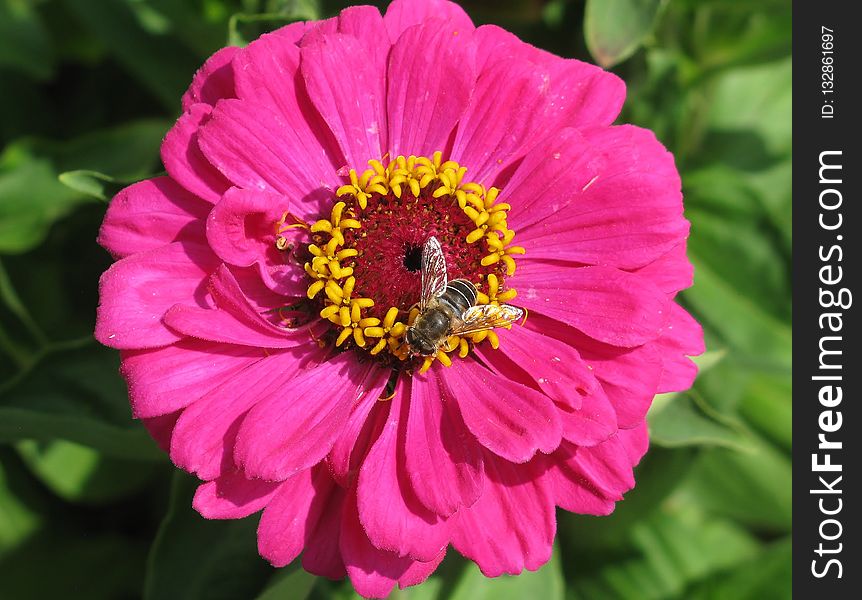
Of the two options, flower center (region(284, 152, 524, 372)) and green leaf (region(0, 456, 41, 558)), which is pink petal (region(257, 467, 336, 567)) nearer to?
flower center (region(284, 152, 524, 372))

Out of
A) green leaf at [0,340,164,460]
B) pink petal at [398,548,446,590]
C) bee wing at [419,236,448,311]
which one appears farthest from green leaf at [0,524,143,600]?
bee wing at [419,236,448,311]

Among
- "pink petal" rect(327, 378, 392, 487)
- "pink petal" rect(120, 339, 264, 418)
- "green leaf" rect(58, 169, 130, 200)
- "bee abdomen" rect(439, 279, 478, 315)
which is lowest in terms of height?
"pink petal" rect(327, 378, 392, 487)

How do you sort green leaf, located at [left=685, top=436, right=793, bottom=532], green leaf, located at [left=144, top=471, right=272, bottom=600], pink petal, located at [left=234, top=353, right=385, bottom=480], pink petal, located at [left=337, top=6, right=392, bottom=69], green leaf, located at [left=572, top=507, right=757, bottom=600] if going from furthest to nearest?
1. green leaf, located at [left=685, top=436, right=793, bottom=532]
2. green leaf, located at [left=572, top=507, right=757, bottom=600]
3. green leaf, located at [left=144, top=471, right=272, bottom=600]
4. pink petal, located at [left=337, top=6, right=392, bottom=69]
5. pink petal, located at [left=234, top=353, right=385, bottom=480]

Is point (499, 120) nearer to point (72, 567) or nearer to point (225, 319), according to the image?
point (225, 319)

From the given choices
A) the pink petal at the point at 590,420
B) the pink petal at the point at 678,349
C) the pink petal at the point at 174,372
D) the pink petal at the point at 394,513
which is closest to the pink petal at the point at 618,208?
the pink petal at the point at 678,349

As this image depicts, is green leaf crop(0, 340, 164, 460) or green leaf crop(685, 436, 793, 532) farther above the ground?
green leaf crop(0, 340, 164, 460)

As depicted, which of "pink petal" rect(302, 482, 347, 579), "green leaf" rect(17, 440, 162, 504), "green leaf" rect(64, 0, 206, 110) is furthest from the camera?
"green leaf" rect(64, 0, 206, 110)

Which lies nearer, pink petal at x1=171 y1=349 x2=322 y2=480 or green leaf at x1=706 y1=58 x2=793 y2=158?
pink petal at x1=171 y1=349 x2=322 y2=480
